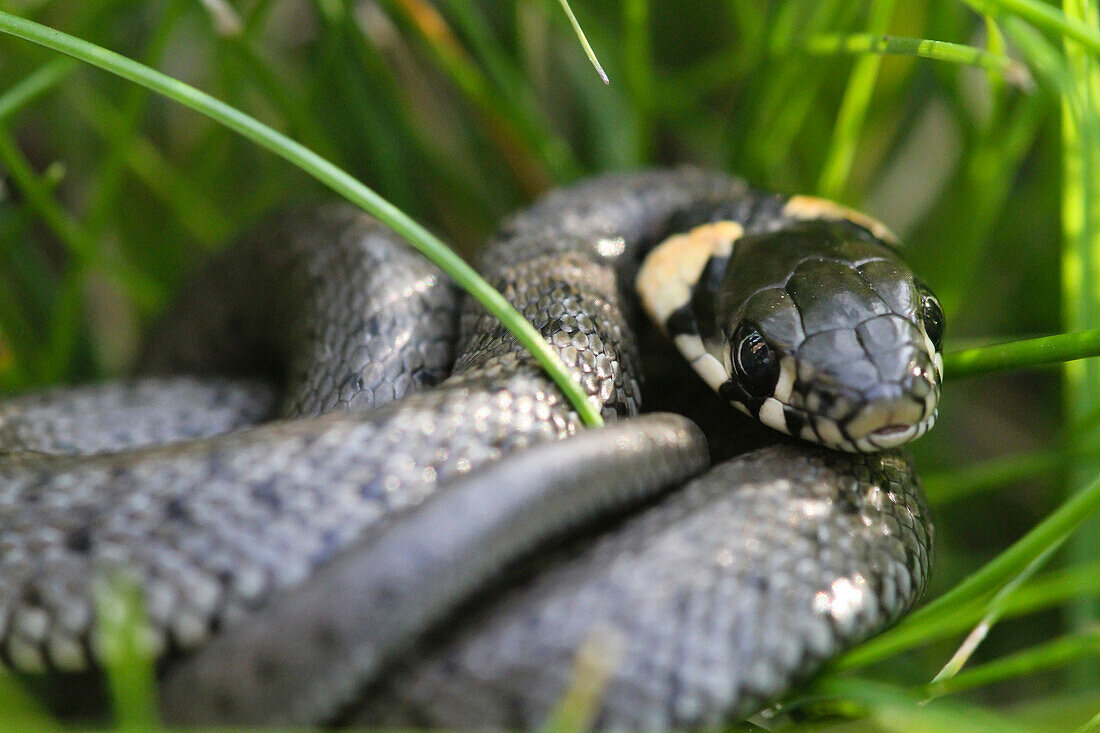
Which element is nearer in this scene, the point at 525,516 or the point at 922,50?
the point at 525,516

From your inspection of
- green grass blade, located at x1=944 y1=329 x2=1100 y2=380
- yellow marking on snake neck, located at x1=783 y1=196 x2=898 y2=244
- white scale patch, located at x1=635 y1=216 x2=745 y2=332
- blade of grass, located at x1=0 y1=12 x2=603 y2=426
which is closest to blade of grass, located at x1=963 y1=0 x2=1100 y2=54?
green grass blade, located at x1=944 y1=329 x2=1100 y2=380

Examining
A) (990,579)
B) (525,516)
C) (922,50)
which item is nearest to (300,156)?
(525,516)

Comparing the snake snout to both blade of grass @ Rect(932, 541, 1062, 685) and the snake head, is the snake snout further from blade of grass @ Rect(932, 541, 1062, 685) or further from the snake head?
blade of grass @ Rect(932, 541, 1062, 685)

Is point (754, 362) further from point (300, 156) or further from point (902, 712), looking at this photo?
point (300, 156)

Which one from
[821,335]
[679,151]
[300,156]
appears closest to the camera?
[300,156]

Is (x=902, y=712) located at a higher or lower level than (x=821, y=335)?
lower

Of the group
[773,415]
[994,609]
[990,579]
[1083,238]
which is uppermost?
[1083,238]
